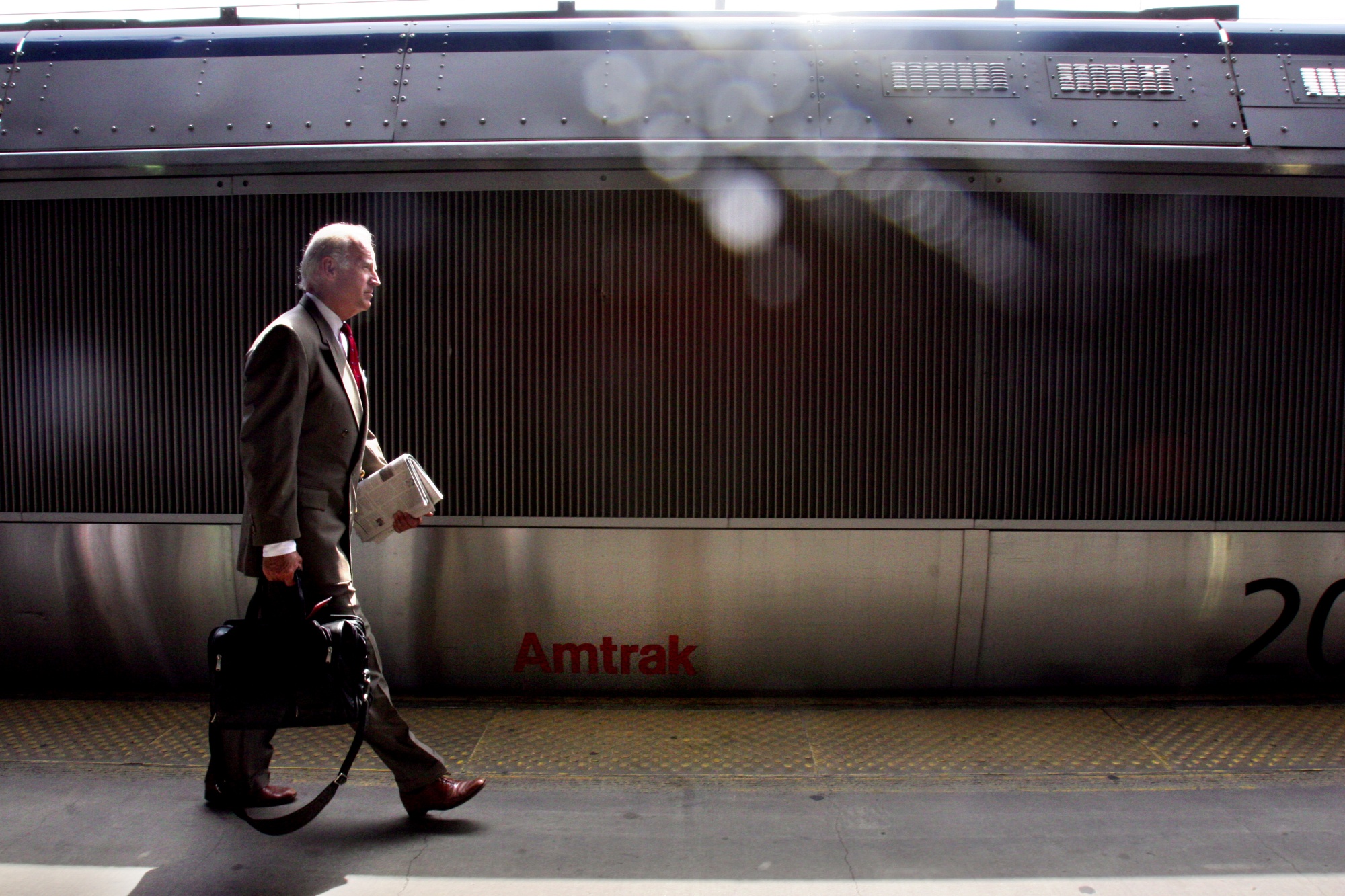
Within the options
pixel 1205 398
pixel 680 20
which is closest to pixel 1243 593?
pixel 1205 398

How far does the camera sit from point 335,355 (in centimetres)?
276

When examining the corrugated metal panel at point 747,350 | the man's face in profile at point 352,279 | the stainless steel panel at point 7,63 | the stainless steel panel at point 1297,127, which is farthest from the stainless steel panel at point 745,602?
the stainless steel panel at point 7,63

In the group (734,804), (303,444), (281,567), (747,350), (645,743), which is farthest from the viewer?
(747,350)

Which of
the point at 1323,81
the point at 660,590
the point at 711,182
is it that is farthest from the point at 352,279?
the point at 1323,81

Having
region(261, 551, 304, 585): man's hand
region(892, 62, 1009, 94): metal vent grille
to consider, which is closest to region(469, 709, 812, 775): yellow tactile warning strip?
region(261, 551, 304, 585): man's hand

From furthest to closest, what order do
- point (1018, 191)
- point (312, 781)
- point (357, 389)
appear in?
point (1018, 191), point (312, 781), point (357, 389)

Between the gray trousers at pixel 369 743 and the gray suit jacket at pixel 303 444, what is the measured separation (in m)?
0.06

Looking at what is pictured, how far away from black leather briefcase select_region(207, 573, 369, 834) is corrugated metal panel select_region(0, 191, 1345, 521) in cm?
124

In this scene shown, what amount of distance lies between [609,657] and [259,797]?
1.43 metres

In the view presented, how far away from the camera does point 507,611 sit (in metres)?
3.80

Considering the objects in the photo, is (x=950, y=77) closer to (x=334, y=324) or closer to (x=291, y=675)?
(x=334, y=324)

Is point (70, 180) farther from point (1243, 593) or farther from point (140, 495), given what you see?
point (1243, 593)

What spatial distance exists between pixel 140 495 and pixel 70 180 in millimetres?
1325

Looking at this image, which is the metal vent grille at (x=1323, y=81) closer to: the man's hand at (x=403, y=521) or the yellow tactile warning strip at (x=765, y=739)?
the yellow tactile warning strip at (x=765, y=739)
